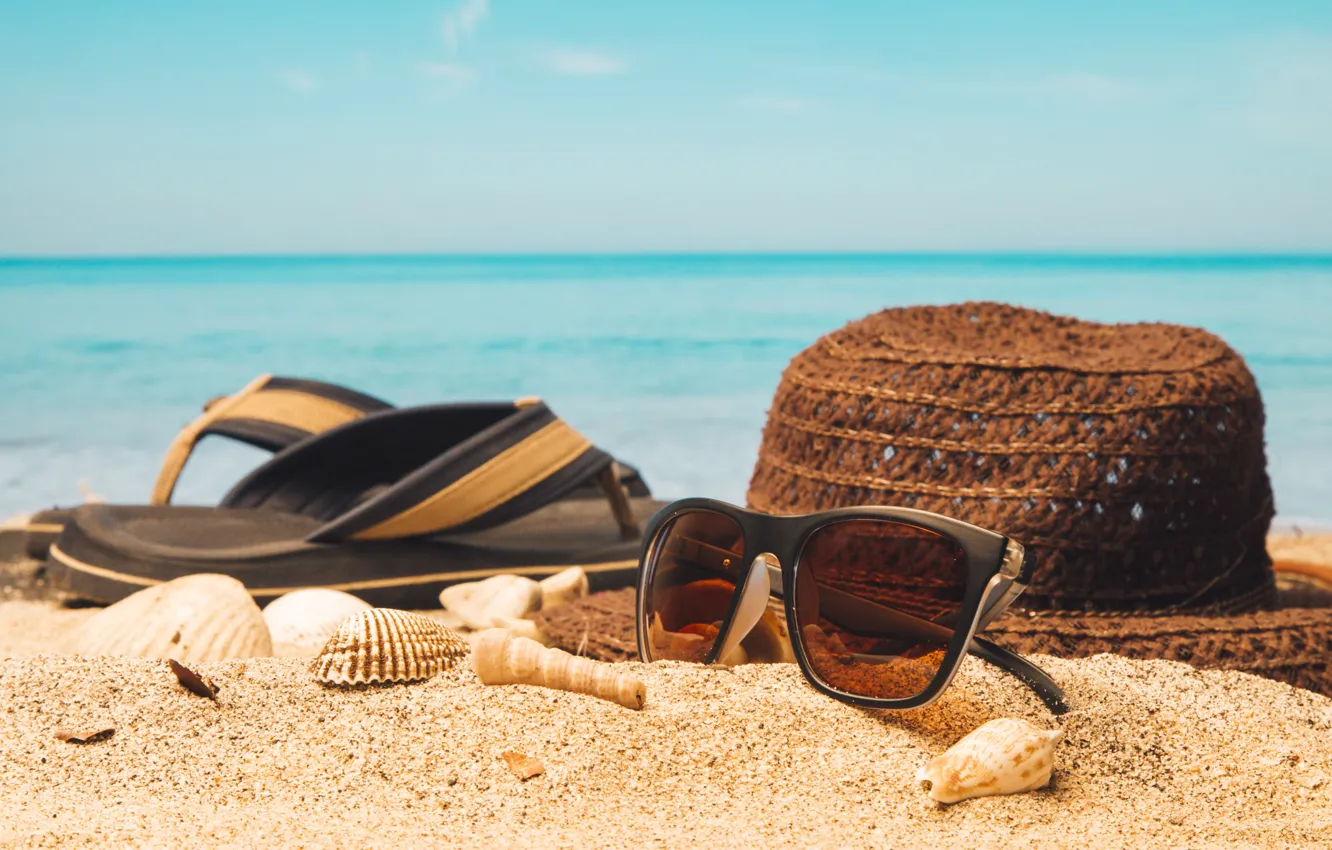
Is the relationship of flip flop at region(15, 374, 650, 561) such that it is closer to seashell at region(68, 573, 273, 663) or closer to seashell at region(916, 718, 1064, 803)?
seashell at region(68, 573, 273, 663)

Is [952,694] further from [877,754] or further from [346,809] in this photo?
[346,809]

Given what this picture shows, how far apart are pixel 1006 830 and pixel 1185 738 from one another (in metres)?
0.36

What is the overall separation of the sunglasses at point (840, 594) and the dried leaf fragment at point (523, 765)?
349 millimetres

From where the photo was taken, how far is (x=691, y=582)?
4.89 ft

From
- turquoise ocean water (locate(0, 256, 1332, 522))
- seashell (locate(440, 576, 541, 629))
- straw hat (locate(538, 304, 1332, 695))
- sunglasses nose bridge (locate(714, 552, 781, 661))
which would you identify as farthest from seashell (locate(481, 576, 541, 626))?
turquoise ocean water (locate(0, 256, 1332, 522))

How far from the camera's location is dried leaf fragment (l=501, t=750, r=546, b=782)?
114 cm

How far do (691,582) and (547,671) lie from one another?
263 mm

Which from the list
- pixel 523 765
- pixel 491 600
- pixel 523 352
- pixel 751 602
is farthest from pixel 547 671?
pixel 523 352

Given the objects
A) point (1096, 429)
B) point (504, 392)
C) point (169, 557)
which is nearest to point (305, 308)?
point (504, 392)

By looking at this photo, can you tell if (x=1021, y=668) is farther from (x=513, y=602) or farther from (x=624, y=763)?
(x=513, y=602)

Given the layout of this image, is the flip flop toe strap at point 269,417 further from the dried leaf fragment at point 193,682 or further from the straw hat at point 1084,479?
the dried leaf fragment at point 193,682

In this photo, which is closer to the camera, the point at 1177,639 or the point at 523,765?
the point at 523,765

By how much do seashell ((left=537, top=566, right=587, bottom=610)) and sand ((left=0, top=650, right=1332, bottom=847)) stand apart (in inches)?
41.2

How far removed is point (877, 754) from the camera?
47.6 inches
